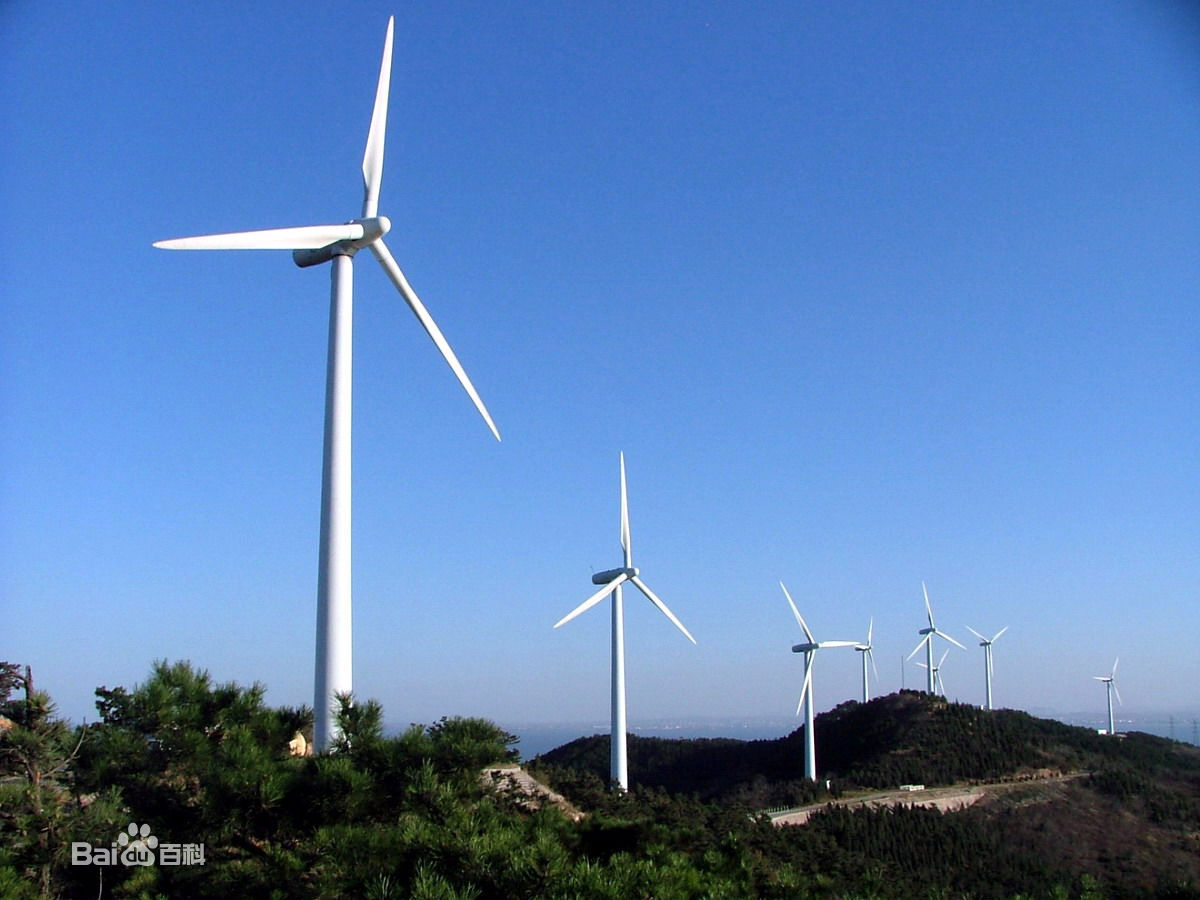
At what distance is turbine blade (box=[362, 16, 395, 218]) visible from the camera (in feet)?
103

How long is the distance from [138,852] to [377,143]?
22.2 metres

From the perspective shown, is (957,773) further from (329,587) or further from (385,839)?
(385,839)

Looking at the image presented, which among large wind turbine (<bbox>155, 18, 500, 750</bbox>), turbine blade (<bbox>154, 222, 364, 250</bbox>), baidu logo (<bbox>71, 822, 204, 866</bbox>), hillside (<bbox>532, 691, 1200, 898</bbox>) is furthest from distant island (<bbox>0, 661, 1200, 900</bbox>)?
turbine blade (<bbox>154, 222, 364, 250</bbox>)

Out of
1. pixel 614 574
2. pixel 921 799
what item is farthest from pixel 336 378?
pixel 921 799

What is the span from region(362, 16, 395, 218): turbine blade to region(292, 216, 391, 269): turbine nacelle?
133cm

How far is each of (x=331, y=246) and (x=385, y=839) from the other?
18118 millimetres

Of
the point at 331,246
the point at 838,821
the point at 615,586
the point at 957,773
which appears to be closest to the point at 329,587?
the point at 331,246

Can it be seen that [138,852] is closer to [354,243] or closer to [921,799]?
[354,243]

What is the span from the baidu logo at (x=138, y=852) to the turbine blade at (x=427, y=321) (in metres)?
17.6

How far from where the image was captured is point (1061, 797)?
80375mm

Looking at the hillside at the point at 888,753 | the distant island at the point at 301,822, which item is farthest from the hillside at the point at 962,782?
the distant island at the point at 301,822

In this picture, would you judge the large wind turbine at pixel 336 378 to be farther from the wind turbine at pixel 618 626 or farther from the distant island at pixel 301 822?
the wind turbine at pixel 618 626

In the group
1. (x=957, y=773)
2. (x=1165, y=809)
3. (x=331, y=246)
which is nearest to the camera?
(x=331, y=246)

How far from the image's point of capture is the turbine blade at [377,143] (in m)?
31.3
